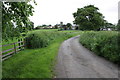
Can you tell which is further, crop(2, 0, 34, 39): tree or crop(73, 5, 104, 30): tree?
crop(73, 5, 104, 30): tree

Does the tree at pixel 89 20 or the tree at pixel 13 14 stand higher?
the tree at pixel 89 20

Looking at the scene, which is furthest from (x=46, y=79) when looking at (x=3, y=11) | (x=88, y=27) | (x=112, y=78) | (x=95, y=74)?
(x=88, y=27)

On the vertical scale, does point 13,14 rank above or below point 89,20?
below

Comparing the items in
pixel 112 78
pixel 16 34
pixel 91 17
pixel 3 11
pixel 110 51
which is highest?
pixel 91 17

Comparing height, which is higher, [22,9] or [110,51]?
[22,9]

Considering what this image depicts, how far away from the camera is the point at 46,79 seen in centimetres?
507

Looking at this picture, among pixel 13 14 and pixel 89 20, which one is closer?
pixel 13 14

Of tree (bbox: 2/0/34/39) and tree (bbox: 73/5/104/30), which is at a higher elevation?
tree (bbox: 73/5/104/30)

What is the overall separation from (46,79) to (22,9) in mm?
3855

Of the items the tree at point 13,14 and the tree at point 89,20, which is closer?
the tree at point 13,14

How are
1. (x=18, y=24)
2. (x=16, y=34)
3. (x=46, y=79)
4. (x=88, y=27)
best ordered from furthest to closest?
(x=88, y=27)
(x=16, y=34)
(x=18, y=24)
(x=46, y=79)

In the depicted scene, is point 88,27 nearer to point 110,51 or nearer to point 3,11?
point 110,51

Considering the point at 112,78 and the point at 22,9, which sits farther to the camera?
the point at 22,9

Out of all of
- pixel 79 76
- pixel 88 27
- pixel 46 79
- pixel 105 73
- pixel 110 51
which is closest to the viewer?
pixel 46 79
